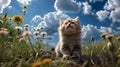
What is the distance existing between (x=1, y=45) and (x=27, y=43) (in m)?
2.49

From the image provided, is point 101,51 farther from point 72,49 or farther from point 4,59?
point 4,59

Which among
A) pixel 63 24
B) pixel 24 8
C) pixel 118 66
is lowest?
pixel 118 66

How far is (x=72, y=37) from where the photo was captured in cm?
784

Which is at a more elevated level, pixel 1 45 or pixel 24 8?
pixel 24 8

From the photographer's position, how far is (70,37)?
25.8 ft

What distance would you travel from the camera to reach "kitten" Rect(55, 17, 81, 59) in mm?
7605

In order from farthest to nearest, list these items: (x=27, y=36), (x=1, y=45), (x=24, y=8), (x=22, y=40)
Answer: (x=24, y=8) < (x=27, y=36) < (x=22, y=40) < (x=1, y=45)

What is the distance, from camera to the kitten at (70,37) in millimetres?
7605

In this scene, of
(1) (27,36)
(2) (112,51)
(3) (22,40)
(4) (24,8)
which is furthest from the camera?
(4) (24,8)

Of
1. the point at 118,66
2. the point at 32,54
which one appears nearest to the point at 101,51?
the point at 32,54

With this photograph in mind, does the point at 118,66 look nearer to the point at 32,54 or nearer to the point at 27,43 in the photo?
the point at 32,54

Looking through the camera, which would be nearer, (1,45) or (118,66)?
(118,66)

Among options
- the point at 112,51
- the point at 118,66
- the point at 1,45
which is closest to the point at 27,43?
the point at 1,45

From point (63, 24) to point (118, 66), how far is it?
2905mm
